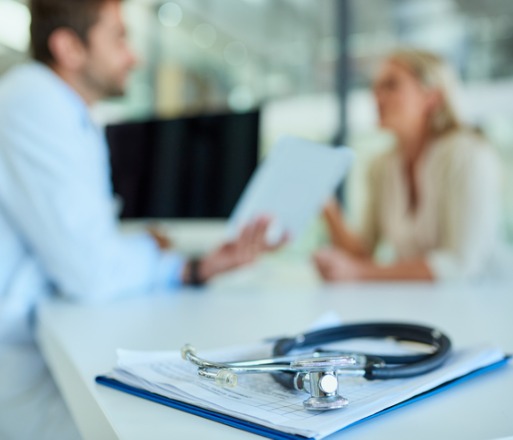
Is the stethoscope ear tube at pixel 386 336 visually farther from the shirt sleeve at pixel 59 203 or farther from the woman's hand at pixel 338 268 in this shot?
the woman's hand at pixel 338 268

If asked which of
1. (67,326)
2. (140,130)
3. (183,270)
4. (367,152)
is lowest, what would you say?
(67,326)

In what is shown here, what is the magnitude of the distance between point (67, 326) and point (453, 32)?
223 cm

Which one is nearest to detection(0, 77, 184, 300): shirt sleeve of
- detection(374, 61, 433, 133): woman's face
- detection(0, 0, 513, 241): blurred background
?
detection(0, 0, 513, 241): blurred background

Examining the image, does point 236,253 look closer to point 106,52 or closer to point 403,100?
point 106,52

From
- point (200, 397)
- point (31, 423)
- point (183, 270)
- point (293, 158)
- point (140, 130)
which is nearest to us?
point (200, 397)

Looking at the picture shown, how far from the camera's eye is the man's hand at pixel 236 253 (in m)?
1.25

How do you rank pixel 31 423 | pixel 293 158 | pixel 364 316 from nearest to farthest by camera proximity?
pixel 31 423 < pixel 364 316 < pixel 293 158

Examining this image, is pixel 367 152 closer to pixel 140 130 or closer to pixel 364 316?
pixel 140 130

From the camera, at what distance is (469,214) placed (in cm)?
154

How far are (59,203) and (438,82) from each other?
1207mm

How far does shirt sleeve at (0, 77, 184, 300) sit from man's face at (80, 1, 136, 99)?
29 centimetres

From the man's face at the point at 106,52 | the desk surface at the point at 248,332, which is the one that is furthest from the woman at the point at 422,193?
the man's face at the point at 106,52

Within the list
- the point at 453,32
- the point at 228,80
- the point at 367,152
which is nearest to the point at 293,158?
the point at 367,152

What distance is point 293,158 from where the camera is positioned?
1.13 meters
